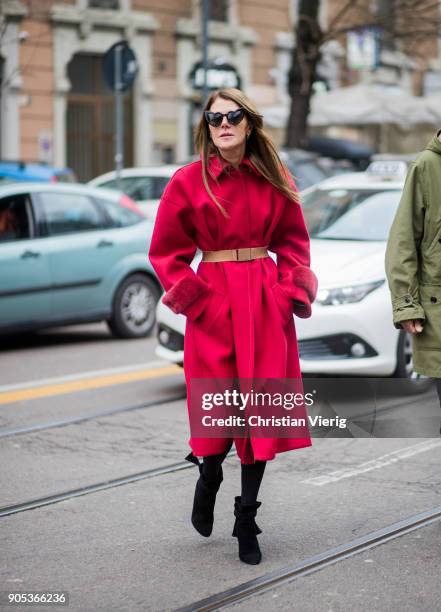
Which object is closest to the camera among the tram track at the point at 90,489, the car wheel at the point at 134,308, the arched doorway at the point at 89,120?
the tram track at the point at 90,489

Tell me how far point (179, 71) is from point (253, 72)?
2.89 m

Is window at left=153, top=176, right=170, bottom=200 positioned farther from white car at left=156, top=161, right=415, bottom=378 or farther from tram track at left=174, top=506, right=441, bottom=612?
tram track at left=174, top=506, right=441, bottom=612

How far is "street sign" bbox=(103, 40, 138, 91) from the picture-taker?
15.6 m

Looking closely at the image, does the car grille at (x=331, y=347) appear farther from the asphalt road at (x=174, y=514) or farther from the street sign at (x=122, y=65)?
the street sign at (x=122, y=65)

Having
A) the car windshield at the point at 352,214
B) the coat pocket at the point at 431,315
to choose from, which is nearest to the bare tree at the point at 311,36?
the car windshield at the point at 352,214

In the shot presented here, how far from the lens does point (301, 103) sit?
2027cm

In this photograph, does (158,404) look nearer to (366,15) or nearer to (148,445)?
(148,445)

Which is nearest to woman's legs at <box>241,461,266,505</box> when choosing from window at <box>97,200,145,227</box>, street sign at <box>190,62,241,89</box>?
window at <box>97,200,145,227</box>

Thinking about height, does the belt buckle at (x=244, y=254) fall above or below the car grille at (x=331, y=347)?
above

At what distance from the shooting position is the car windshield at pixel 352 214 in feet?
28.8

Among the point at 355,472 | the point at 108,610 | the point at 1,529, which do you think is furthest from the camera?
the point at 355,472

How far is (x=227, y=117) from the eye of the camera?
4.52 metres

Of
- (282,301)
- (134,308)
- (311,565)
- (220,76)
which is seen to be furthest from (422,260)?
(220,76)

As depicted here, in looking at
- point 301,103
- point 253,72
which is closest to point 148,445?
point 301,103
